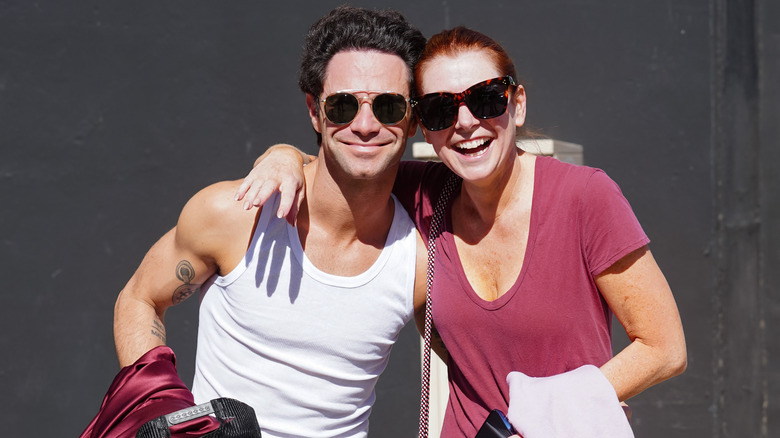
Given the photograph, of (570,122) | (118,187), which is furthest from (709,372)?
(118,187)

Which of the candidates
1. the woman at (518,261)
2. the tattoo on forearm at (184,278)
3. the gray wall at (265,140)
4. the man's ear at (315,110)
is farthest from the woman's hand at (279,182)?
the gray wall at (265,140)

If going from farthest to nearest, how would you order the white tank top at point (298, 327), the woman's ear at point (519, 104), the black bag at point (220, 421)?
the white tank top at point (298, 327) < the woman's ear at point (519, 104) < the black bag at point (220, 421)

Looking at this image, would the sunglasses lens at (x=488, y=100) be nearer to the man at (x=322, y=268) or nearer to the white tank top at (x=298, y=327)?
the man at (x=322, y=268)

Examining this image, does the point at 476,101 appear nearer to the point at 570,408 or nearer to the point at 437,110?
the point at 437,110

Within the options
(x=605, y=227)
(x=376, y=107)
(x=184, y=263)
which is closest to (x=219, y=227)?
(x=184, y=263)

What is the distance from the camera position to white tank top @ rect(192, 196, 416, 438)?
2232mm

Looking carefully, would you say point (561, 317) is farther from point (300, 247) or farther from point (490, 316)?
point (300, 247)

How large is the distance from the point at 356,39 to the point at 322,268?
714mm

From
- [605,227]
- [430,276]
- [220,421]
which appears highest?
[605,227]

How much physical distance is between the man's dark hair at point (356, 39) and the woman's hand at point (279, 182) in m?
0.23

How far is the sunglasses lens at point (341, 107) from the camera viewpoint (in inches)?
84.4

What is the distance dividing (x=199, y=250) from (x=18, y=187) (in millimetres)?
1933

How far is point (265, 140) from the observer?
379cm

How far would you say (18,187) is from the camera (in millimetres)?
3709
